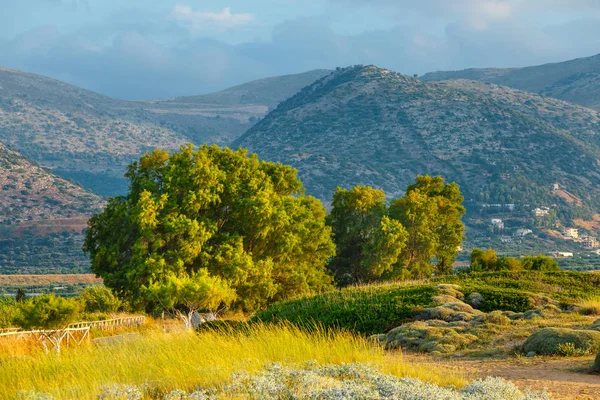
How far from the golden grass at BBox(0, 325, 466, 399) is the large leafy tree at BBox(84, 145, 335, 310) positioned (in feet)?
68.1

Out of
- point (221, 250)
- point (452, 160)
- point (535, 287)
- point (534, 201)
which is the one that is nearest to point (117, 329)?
point (221, 250)

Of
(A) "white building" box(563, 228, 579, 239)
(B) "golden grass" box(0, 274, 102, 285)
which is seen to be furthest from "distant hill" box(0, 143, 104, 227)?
(A) "white building" box(563, 228, 579, 239)

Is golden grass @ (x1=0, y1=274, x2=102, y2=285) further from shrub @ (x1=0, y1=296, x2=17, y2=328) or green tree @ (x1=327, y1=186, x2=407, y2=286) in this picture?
shrub @ (x1=0, y1=296, x2=17, y2=328)

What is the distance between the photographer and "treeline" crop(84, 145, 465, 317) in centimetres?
3500

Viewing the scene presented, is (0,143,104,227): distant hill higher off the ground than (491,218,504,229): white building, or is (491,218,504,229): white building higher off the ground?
(0,143,104,227): distant hill

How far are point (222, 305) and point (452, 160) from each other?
141 meters

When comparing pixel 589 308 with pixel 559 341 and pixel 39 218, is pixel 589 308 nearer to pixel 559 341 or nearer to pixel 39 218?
pixel 559 341

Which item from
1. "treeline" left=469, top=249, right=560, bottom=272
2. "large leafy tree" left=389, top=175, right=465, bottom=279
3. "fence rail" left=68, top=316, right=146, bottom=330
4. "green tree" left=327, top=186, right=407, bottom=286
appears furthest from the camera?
"green tree" left=327, top=186, right=407, bottom=286

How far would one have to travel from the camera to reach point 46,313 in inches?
839

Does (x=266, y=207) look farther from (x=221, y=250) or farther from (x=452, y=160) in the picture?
(x=452, y=160)

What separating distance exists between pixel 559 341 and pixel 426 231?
3251cm

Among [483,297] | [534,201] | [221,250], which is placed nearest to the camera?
[483,297]

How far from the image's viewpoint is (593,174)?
16800 centimetres

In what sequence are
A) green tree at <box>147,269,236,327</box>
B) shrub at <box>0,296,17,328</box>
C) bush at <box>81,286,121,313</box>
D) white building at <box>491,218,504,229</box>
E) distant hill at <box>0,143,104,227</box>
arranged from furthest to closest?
white building at <box>491,218,504,229</box>, distant hill at <box>0,143,104,227</box>, bush at <box>81,286,121,313</box>, green tree at <box>147,269,236,327</box>, shrub at <box>0,296,17,328</box>
